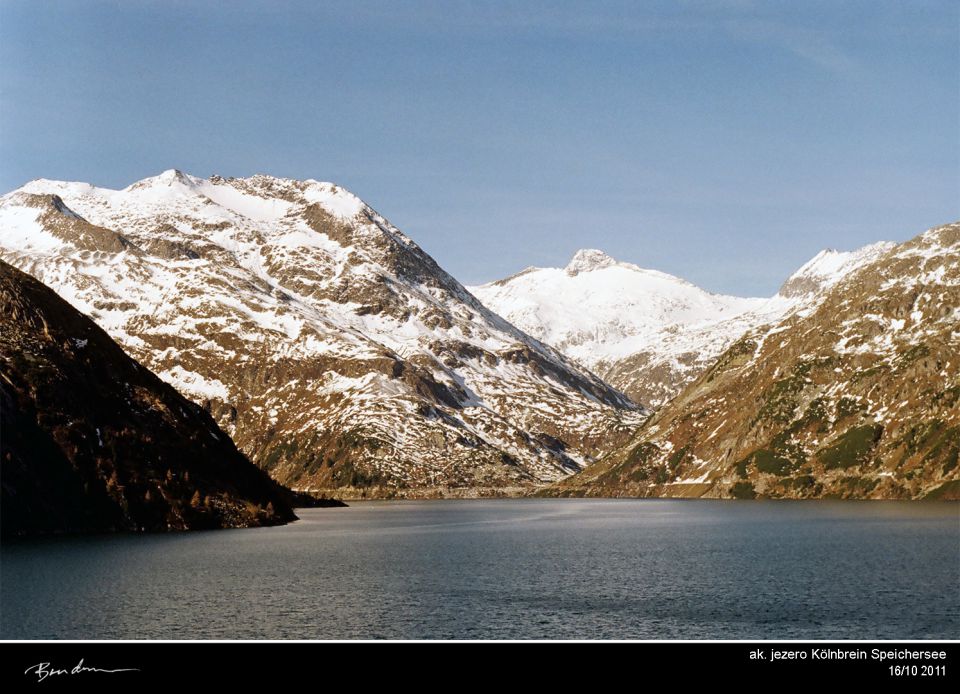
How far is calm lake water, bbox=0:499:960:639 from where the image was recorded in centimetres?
10344

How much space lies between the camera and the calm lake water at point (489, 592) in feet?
339

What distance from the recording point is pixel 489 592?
130000 millimetres
